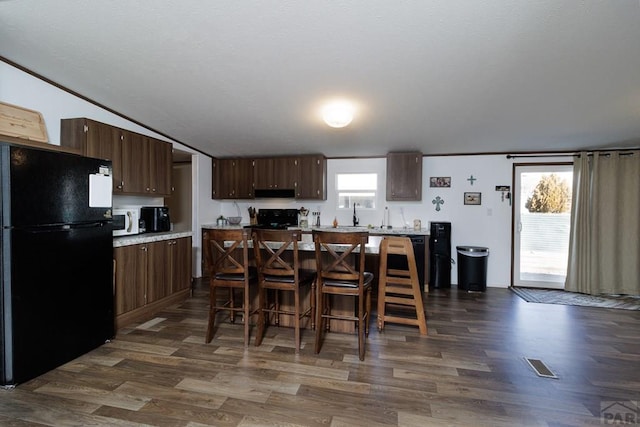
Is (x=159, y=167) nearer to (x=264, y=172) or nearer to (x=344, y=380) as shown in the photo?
(x=264, y=172)

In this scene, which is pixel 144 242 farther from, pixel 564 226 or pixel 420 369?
pixel 564 226

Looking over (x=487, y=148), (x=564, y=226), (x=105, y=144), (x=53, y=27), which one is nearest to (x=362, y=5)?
(x=53, y=27)

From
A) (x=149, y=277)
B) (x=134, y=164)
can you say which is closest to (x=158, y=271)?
(x=149, y=277)

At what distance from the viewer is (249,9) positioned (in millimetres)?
1948

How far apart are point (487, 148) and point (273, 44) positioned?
12.2 ft

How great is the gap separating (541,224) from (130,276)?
5.70m

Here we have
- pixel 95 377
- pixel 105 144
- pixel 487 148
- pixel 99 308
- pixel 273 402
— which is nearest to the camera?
pixel 273 402

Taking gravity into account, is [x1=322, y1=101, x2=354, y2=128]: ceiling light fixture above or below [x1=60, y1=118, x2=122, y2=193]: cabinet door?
above

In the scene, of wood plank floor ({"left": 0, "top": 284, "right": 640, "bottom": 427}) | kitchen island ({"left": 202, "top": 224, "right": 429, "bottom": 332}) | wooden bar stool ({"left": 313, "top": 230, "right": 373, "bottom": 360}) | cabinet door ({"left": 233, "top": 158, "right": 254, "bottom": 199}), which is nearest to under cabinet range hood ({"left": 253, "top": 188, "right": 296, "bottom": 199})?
cabinet door ({"left": 233, "top": 158, "right": 254, "bottom": 199})

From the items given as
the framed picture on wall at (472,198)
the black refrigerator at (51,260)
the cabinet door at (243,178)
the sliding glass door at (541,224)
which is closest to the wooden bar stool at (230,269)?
the black refrigerator at (51,260)

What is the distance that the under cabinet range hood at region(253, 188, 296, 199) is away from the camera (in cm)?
523

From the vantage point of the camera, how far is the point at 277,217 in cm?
547

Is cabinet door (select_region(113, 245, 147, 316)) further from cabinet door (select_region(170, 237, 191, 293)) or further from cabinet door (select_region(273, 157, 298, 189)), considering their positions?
cabinet door (select_region(273, 157, 298, 189))

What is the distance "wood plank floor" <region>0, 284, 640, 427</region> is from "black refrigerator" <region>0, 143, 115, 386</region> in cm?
18
